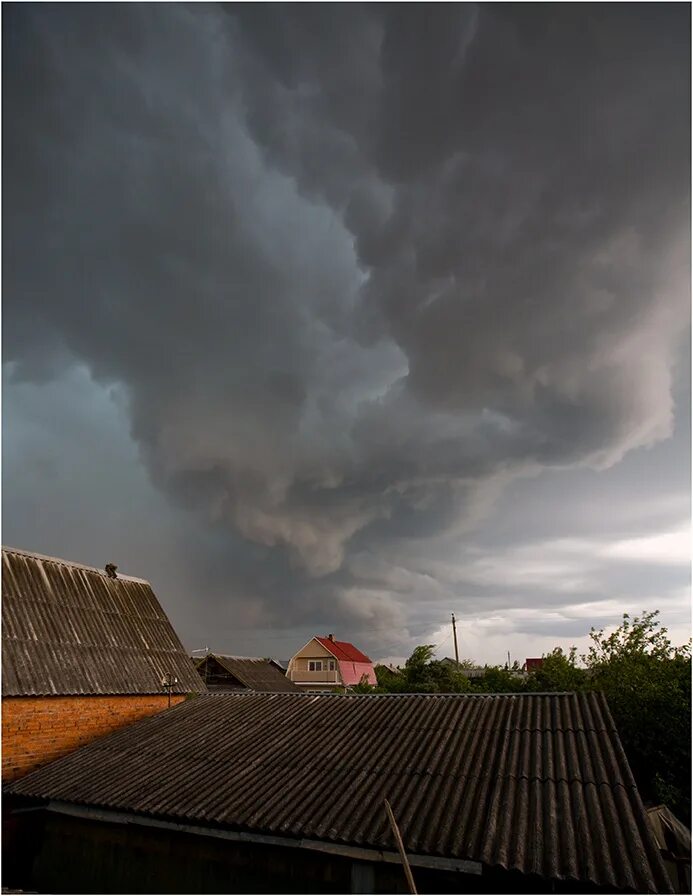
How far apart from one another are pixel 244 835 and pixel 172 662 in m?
11.8

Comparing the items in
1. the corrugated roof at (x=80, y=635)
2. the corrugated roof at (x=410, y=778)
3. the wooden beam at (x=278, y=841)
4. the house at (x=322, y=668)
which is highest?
the corrugated roof at (x=80, y=635)

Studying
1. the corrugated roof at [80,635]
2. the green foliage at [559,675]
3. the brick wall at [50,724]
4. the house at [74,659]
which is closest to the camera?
the brick wall at [50,724]

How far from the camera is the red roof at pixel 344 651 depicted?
50.9m

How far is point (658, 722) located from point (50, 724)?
1769 cm

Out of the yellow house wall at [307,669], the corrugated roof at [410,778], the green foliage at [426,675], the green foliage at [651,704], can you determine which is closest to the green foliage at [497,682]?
the green foliage at [426,675]

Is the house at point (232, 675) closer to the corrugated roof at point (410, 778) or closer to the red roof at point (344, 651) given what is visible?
the red roof at point (344, 651)

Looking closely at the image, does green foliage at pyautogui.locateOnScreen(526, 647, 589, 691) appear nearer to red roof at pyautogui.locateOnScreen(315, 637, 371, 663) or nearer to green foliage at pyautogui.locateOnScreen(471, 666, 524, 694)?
green foliage at pyautogui.locateOnScreen(471, 666, 524, 694)

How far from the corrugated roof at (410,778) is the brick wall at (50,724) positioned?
3.40 feet

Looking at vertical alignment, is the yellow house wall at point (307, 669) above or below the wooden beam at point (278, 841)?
below

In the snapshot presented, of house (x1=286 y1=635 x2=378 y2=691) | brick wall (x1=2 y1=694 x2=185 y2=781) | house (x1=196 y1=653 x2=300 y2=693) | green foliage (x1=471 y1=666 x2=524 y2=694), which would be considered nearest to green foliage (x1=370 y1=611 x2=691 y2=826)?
green foliage (x1=471 y1=666 x2=524 y2=694)

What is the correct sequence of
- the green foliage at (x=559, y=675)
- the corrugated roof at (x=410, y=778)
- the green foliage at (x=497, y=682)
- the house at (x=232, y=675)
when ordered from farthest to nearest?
the house at (x=232, y=675) < the green foliage at (x=497, y=682) < the green foliage at (x=559, y=675) < the corrugated roof at (x=410, y=778)

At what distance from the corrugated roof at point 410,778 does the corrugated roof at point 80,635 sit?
2.45 meters

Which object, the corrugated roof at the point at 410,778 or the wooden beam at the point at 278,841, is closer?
the corrugated roof at the point at 410,778

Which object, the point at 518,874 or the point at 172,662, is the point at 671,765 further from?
the point at 172,662
